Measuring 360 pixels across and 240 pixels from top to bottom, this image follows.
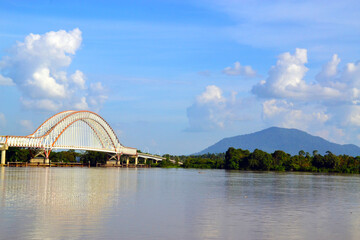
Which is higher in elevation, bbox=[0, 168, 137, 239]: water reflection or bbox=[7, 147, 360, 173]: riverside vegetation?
→ bbox=[7, 147, 360, 173]: riverside vegetation

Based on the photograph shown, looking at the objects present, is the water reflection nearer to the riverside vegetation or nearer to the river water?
the river water

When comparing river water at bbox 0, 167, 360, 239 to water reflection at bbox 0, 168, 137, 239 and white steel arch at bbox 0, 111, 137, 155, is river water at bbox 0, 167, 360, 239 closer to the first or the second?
water reflection at bbox 0, 168, 137, 239

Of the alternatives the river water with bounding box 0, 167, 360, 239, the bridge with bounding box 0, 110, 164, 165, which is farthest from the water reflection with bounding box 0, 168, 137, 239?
the bridge with bounding box 0, 110, 164, 165

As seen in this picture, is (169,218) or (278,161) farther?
(278,161)

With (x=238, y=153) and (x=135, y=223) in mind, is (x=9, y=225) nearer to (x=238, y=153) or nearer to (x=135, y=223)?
(x=135, y=223)

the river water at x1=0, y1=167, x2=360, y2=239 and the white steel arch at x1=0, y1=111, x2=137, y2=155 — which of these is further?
the white steel arch at x1=0, y1=111, x2=137, y2=155

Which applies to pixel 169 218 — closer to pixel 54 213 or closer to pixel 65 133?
pixel 54 213

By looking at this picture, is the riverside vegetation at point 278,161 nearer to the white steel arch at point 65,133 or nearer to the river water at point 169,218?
the white steel arch at point 65,133

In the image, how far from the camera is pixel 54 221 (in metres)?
20.1

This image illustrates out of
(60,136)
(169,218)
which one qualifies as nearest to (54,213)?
(169,218)

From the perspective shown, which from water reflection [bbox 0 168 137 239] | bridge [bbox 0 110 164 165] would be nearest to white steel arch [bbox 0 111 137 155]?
bridge [bbox 0 110 164 165]

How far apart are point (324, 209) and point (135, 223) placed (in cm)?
1285

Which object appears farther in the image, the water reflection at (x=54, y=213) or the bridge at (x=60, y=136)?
the bridge at (x=60, y=136)

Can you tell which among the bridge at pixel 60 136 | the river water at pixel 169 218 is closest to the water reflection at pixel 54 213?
the river water at pixel 169 218
